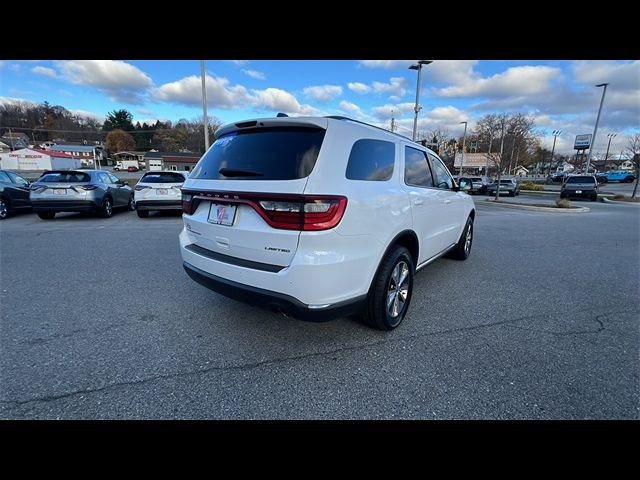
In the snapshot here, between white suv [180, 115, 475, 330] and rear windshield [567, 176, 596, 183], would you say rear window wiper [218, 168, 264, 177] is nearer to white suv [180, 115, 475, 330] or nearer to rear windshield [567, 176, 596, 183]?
white suv [180, 115, 475, 330]

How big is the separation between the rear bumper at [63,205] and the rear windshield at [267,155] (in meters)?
8.07

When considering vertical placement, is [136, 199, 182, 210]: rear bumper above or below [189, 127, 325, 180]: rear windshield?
below

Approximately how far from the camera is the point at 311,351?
268 cm

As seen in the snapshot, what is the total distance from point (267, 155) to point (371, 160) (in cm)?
91

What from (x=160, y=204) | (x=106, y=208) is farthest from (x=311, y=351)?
(x=106, y=208)

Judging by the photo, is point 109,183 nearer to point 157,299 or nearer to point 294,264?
point 157,299

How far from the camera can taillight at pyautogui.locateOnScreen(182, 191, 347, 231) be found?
215cm

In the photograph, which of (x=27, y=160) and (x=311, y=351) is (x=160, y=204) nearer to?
(x=311, y=351)

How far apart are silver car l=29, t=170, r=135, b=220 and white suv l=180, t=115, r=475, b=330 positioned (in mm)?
7787

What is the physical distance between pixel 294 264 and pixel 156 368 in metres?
1.40

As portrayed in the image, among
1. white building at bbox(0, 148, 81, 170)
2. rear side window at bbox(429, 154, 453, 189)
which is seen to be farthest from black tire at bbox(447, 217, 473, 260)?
white building at bbox(0, 148, 81, 170)

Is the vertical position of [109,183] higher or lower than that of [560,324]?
higher

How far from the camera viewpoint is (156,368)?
7.93 feet

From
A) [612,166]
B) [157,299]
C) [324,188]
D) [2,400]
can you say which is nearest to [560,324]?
[324,188]
